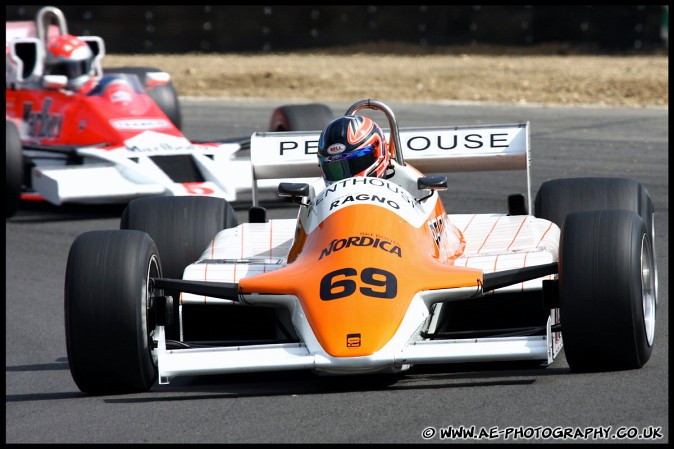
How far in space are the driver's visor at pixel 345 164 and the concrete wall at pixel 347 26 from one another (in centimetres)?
2178

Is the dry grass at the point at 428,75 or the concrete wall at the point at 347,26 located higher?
the concrete wall at the point at 347,26

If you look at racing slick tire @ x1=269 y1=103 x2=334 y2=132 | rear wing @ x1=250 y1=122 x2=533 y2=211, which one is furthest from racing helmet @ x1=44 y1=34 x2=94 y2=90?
rear wing @ x1=250 y1=122 x2=533 y2=211

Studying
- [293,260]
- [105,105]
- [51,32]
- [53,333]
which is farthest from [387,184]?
[51,32]

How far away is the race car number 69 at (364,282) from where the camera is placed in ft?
21.0

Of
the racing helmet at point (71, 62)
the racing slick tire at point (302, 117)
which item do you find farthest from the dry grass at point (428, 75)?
the racing helmet at point (71, 62)

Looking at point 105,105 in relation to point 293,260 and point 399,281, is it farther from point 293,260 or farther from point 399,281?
point 399,281

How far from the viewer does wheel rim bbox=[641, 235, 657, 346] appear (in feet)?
22.2

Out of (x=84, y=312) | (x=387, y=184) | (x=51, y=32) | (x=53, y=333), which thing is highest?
(x=51, y=32)

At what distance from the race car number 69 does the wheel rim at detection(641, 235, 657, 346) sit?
130cm

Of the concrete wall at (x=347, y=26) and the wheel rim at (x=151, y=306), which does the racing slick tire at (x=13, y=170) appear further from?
the concrete wall at (x=347, y=26)

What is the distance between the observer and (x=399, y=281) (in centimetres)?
651

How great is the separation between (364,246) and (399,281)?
289 mm

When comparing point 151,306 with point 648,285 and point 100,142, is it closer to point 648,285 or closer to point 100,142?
point 648,285

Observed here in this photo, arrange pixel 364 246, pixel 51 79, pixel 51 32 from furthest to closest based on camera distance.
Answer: pixel 51 32, pixel 51 79, pixel 364 246
